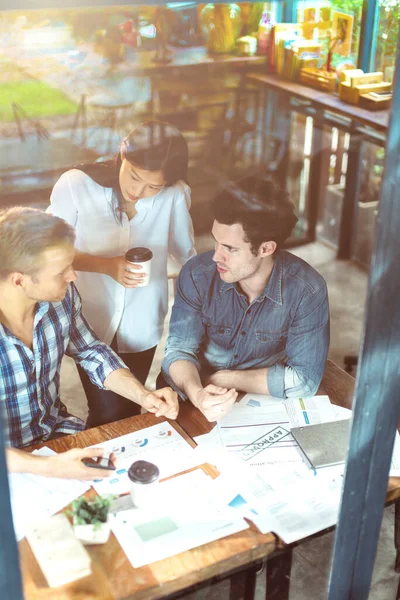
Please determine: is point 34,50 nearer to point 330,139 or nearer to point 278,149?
point 278,149

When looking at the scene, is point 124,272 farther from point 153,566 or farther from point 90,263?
point 153,566

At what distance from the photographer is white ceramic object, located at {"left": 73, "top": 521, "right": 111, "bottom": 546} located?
185 centimetres

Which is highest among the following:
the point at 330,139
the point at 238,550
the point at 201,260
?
the point at 330,139

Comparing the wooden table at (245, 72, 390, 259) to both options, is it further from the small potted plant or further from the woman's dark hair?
the small potted plant

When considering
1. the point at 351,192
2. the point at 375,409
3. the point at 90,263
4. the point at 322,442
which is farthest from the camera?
the point at 351,192

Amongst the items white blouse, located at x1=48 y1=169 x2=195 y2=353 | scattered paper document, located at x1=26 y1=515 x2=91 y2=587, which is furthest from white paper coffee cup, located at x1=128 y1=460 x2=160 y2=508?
white blouse, located at x1=48 y1=169 x2=195 y2=353

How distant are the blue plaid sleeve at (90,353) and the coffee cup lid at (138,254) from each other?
217mm

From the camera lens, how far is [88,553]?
1.83m

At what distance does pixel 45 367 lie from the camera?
2.13m

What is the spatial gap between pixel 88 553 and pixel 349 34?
5.87 feet

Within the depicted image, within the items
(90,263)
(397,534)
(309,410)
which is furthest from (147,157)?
(397,534)

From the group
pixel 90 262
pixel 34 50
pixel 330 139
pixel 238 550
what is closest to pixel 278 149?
pixel 330 139

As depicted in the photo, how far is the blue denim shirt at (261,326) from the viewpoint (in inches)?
90.6

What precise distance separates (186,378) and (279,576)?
2.30 ft
